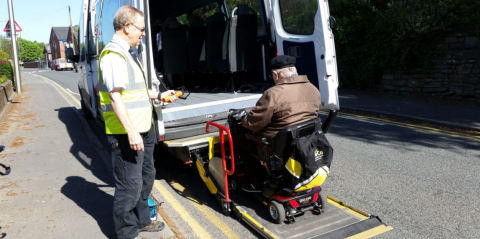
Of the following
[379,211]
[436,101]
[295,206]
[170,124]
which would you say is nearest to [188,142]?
[170,124]

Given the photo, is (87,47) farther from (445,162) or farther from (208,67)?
(445,162)

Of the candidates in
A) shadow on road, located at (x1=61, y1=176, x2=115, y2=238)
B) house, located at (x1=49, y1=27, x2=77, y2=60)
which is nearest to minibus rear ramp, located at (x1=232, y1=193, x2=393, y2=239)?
shadow on road, located at (x1=61, y1=176, x2=115, y2=238)

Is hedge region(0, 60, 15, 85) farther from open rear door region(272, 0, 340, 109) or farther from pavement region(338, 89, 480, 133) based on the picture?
open rear door region(272, 0, 340, 109)

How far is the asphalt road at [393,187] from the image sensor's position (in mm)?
3766

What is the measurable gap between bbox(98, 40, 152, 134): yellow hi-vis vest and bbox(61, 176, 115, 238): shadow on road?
1.12m

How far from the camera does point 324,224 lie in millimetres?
3607

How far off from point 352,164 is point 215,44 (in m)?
2.97

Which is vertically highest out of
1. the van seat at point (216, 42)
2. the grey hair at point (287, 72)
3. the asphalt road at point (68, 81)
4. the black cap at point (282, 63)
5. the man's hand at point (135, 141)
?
the asphalt road at point (68, 81)

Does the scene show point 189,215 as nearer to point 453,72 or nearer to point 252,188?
point 252,188

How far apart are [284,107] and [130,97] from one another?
1313 millimetres

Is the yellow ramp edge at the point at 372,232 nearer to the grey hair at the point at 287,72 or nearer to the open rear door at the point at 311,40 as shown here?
the grey hair at the point at 287,72

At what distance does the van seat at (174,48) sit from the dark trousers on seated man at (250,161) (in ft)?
10.00

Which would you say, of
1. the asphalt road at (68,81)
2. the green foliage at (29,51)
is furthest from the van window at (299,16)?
the green foliage at (29,51)

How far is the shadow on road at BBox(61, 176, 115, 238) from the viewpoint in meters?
3.93
